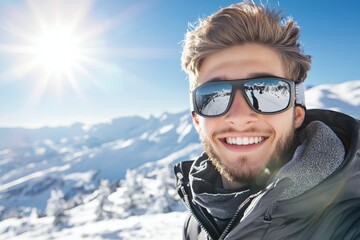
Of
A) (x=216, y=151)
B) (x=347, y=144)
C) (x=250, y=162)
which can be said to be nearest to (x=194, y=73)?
(x=216, y=151)

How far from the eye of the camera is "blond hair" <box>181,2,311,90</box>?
2570 mm

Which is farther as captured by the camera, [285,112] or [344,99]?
[344,99]

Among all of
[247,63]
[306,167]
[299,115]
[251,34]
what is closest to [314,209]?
[306,167]

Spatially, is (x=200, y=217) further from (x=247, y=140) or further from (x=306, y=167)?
(x=306, y=167)

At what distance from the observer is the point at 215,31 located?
2.62 meters

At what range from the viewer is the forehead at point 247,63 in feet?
8.23

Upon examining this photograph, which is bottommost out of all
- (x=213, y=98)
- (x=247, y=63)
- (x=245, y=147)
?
(x=245, y=147)

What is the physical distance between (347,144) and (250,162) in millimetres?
729

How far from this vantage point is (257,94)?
2438mm

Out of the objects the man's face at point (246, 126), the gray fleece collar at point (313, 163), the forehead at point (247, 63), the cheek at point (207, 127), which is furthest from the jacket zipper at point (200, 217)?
the forehead at point (247, 63)

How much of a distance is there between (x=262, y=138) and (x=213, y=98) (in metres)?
0.55

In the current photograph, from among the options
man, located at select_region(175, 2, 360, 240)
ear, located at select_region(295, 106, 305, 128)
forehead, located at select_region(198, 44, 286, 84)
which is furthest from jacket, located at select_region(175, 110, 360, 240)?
forehead, located at select_region(198, 44, 286, 84)

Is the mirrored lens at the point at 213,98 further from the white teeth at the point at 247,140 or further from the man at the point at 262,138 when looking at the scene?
the white teeth at the point at 247,140

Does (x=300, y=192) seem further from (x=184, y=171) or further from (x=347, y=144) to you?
(x=184, y=171)
